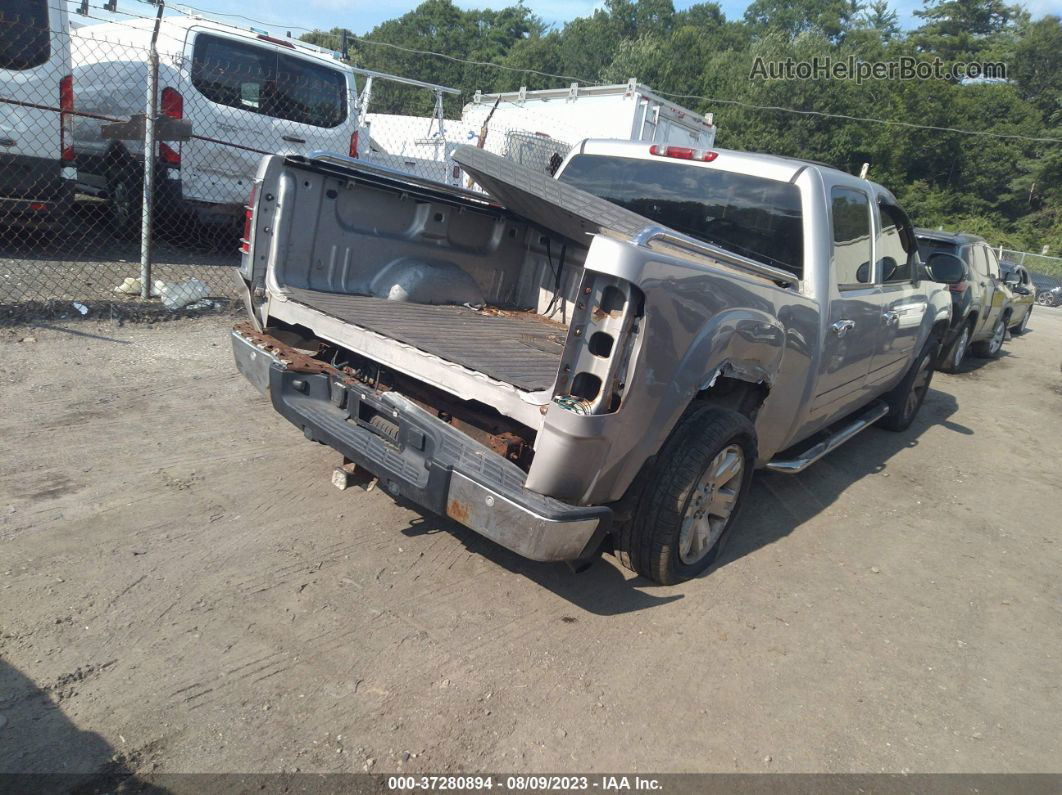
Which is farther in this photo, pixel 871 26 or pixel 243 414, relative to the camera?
pixel 871 26

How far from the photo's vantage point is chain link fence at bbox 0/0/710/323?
655cm

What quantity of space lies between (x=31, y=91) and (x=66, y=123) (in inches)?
14.0

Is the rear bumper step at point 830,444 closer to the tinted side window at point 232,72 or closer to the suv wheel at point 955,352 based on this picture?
the suv wheel at point 955,352

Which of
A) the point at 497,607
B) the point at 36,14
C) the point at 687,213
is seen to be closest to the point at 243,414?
the point at 497,607

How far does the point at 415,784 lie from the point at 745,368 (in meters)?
2.15

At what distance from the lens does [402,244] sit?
14.8ft

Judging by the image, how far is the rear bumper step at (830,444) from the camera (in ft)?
13.9

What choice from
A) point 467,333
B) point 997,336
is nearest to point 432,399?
point 467,333

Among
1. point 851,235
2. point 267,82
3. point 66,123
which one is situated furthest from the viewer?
point 267,82

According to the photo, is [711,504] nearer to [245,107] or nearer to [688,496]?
[688,496]

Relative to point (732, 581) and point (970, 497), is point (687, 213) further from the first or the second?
point (970, 497)

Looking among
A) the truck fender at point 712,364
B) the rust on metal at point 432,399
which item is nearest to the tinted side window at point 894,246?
the truck fender at point 712,364

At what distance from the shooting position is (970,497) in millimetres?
5465

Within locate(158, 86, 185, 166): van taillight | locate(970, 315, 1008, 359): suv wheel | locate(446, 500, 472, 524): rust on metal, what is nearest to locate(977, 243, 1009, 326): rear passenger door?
locate(970, 315, 1008, 359): suv wheel
